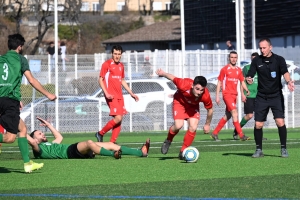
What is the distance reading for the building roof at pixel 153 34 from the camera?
227 ft

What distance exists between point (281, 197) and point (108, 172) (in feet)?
12.4

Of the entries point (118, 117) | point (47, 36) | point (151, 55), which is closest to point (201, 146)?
point (118, 117)

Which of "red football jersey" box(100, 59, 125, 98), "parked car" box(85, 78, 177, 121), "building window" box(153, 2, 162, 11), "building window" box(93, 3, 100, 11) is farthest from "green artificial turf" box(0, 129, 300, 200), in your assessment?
"building window" box(153, 2, 162, 11)

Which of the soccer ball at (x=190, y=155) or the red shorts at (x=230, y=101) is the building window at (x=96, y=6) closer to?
the red shorts at (x=230, y=101)

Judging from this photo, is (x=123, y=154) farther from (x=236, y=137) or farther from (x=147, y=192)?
(x=236, y=137)

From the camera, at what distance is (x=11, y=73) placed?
12953 mm

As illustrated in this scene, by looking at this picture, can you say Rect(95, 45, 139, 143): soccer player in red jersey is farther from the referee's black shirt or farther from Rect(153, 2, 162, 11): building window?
Rect(153, 2, 162, 11): building window

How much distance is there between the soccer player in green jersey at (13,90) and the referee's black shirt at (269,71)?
13.4 feet

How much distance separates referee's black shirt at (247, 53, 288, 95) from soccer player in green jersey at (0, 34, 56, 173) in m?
4.08

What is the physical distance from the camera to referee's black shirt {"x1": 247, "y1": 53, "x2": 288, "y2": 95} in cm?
1531

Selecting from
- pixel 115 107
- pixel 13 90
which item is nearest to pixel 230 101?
pixel 115 107

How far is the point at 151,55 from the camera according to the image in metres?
34.4

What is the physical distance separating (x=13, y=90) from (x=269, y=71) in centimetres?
466

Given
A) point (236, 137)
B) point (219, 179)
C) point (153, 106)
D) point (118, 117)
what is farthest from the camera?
point (153, 106)
